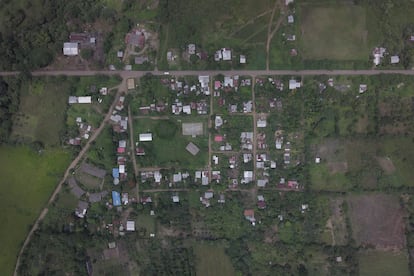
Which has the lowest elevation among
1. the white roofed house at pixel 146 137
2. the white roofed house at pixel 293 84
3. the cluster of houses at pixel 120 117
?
the white roofed house at pixel 146 137

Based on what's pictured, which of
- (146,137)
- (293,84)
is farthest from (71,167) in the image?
(293,84)

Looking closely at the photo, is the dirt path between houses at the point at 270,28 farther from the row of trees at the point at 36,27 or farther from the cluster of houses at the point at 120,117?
the row of trees at the point at 36,27

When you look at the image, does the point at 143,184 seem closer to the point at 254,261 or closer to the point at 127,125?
the point at 127,125

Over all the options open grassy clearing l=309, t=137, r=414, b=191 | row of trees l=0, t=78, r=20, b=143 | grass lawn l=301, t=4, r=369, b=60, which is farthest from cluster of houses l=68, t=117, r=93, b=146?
grass lawn l=301, t=4, r=369, b=60

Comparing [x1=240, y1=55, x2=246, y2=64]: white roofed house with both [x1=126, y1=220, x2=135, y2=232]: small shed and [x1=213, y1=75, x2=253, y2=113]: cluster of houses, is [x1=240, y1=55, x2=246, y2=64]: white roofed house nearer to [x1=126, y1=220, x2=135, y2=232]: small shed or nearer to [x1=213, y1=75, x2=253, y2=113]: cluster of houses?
[x1=213, y1=75, x2=253, y2=113]: cluster of houses

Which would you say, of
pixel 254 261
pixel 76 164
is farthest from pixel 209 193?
pixel 76 164

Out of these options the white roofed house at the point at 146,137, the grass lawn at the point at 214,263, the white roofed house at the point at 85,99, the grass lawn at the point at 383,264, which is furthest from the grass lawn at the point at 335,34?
the white roofed house at the point at 85,99
